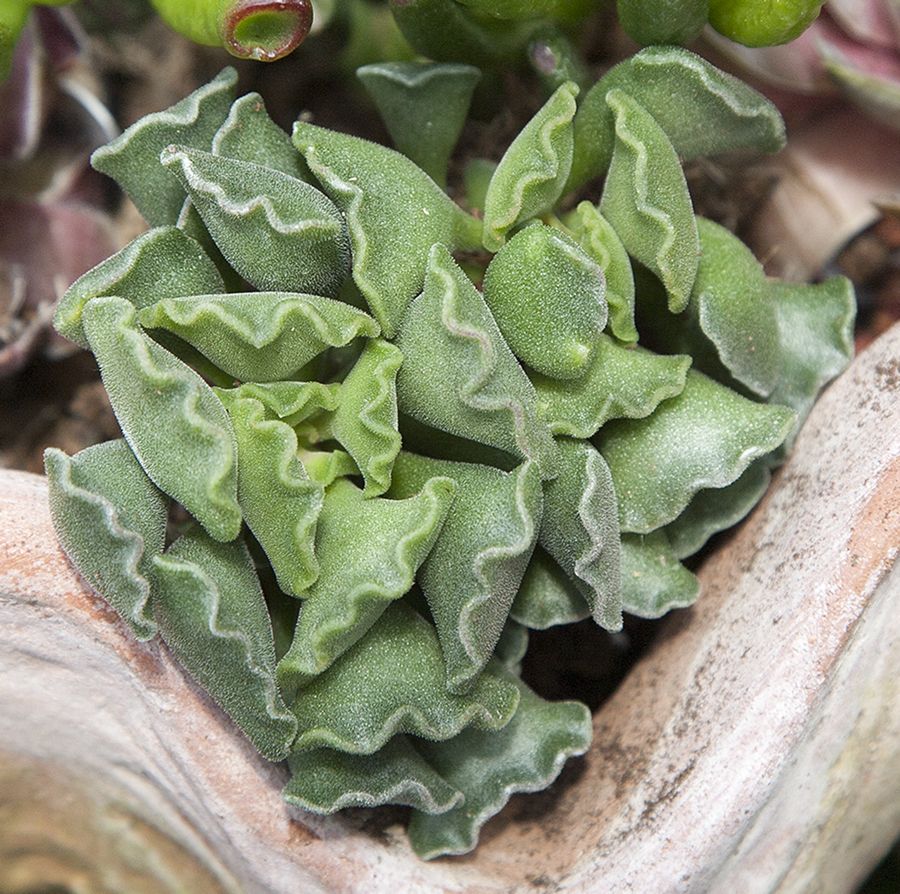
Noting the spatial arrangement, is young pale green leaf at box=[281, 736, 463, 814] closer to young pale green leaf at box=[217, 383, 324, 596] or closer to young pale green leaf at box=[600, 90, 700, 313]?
young pale green leaf at box=[217, 383, 324, 596]

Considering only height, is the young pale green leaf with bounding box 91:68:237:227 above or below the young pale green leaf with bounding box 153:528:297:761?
above

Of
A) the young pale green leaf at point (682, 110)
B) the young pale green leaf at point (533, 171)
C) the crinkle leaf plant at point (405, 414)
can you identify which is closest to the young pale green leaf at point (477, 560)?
the crinkle leaf plant at point (405, 414)

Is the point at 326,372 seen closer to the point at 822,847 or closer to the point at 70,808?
the point at 70,808

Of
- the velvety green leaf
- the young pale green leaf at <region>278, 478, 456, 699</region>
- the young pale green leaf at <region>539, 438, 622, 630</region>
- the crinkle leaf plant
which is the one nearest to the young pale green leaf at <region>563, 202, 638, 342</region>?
the crinkle leaf plant

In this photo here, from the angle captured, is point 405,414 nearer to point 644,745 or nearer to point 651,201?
point 651,201

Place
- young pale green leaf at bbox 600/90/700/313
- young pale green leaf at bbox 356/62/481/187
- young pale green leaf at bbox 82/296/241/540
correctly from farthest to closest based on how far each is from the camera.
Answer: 1. young pale green leaf at bbox 356/62/481/187
2. young pale green leaf at bbox 600/90/700/313
3. young pale green leaf at bbox 82/296/241/540

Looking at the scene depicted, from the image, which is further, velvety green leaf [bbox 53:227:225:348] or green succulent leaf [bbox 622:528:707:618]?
green succulent leaf [bbox 622:528:707:618]
